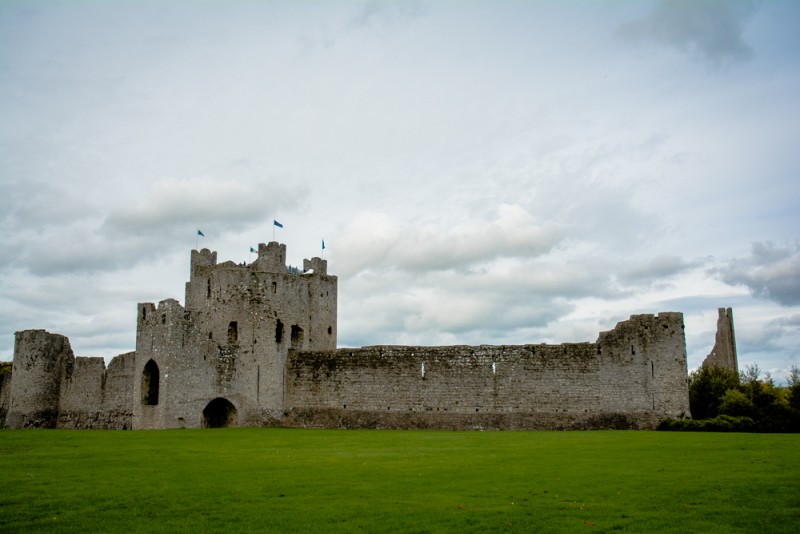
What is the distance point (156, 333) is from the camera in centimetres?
3706

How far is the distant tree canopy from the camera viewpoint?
99.6 feet

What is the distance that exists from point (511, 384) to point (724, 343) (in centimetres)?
3291

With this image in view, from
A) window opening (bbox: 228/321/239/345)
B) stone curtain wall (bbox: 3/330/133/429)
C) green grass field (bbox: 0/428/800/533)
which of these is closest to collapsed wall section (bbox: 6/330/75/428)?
stone curtain wall (bbox: 3/330/133/429)

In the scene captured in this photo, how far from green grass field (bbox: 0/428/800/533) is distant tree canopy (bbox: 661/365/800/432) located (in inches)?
229

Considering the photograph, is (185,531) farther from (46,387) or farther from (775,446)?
(46,387)

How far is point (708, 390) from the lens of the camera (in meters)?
36.5

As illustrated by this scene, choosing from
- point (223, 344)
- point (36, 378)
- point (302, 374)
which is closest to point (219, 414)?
point (223, 344)

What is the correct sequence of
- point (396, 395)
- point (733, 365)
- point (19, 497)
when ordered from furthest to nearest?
point (733, 365), point (396, 395), point (19, 497)

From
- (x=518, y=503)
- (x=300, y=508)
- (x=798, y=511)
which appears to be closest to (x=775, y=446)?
(x=798, y=511)

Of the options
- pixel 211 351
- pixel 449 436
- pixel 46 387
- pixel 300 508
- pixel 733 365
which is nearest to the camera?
pixel 300 508

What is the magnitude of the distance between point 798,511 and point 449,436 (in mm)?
18787

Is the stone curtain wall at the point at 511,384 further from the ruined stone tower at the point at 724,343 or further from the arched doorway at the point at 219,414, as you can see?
the ruined stone tower at the point at 724,343

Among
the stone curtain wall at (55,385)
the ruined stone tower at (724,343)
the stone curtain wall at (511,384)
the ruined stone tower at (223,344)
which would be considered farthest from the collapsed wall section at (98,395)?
the ruined stone tower at (724,343)

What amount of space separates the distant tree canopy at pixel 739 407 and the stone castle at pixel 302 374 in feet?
5.62
